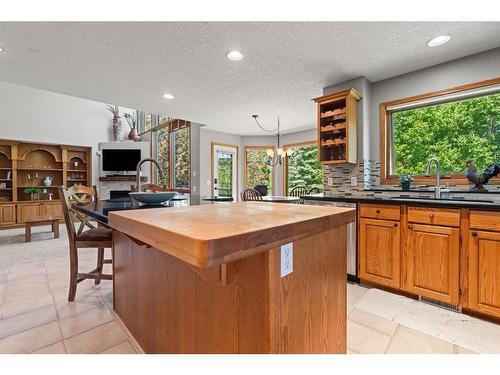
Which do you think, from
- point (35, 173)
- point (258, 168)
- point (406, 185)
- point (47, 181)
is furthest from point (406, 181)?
point (35, 173)

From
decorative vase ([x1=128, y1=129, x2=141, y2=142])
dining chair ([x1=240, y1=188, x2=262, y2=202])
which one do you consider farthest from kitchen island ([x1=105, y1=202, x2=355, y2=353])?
decorative vase ([x1=128, y1=129, x2=141, y2=142])

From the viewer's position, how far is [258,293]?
862mm

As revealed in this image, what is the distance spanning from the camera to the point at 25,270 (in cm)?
324

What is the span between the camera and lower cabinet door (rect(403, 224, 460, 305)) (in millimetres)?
2158

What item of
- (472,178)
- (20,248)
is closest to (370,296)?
(472,178)

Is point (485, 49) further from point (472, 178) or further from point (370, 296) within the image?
point (370, 296)

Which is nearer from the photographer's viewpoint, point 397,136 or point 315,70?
point 315,70

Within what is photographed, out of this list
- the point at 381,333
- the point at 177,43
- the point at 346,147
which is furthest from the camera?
the point at 346,147

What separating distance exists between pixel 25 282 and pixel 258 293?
3.26m

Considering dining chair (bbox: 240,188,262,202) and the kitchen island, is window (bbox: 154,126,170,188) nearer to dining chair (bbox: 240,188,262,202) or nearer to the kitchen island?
dining chair (bbox: 240,188,262,202)

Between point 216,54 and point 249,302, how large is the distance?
96.6 inches

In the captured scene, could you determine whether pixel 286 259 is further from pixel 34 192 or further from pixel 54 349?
pixel 34 192

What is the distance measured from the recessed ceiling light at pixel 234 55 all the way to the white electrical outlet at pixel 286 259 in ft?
7.37

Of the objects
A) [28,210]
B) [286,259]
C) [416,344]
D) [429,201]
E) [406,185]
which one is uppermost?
[406,185]
